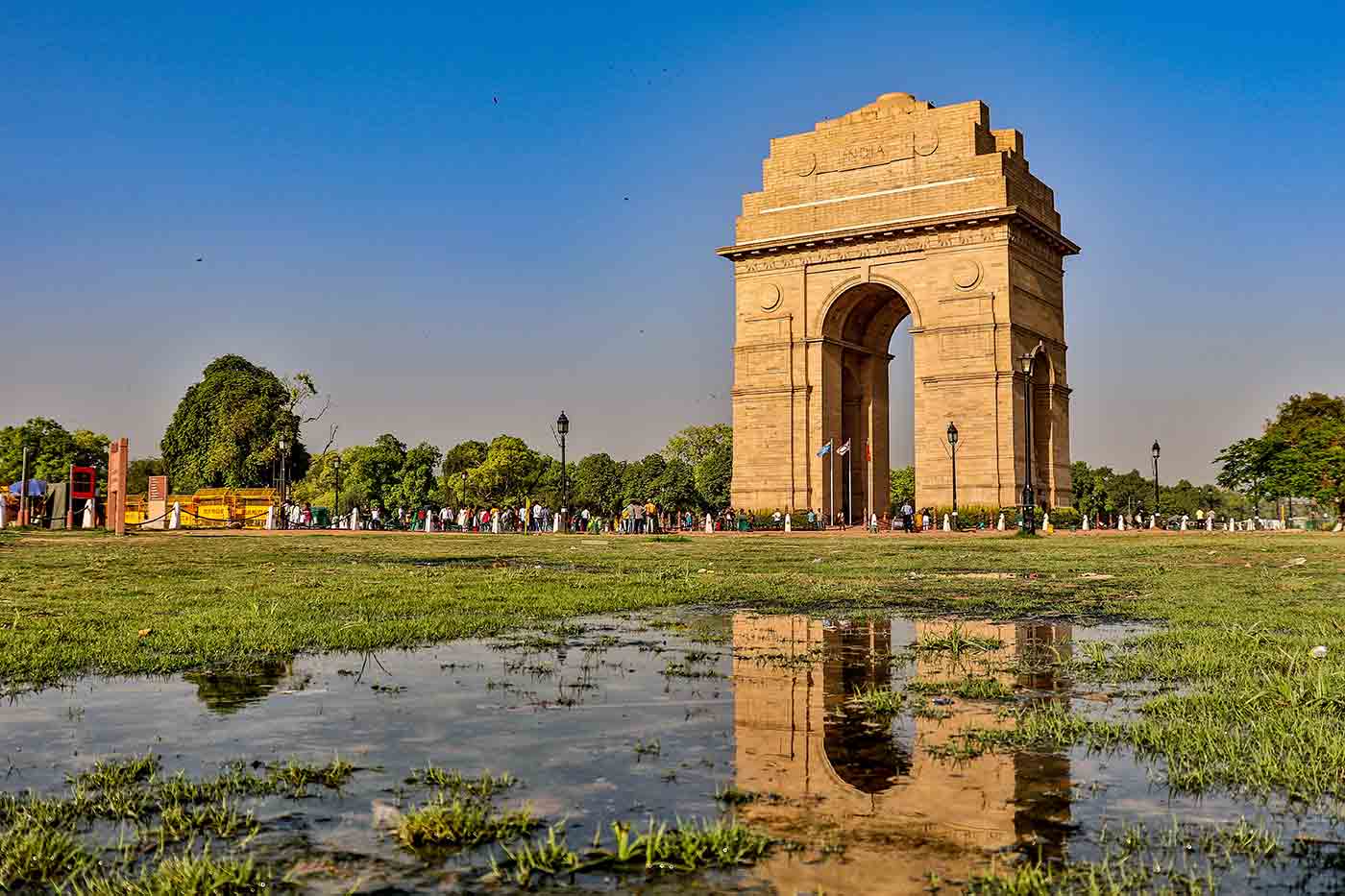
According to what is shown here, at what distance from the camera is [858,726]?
498 cm

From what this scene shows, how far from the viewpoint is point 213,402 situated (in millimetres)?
85312

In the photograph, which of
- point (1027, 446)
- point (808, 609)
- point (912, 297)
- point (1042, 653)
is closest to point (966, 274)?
point (912, 297)

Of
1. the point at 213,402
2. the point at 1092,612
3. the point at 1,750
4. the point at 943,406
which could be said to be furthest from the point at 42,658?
the point at 213,402

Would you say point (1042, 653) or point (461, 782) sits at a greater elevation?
point (1042, 653)

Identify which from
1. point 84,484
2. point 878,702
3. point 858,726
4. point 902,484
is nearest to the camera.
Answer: point 858,726

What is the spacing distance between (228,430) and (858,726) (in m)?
83.9

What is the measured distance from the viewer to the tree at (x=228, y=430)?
3223 inches

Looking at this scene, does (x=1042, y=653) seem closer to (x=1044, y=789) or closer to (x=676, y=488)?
(x=1044, y=789)

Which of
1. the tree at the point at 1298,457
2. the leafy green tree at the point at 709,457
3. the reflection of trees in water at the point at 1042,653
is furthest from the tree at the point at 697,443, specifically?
the reflection of trees in water at the point at 1042,653

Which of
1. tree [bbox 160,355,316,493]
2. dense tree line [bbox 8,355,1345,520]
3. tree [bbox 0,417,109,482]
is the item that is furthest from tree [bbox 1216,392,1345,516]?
tree [bbox 0,417,109,482]

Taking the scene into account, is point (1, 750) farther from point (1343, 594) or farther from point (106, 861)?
point (1343, 594)

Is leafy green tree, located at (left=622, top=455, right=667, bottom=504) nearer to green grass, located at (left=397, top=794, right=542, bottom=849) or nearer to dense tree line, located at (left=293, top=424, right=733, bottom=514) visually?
dense tree line, located at (left=293, top=424, right=733, bottom=514)

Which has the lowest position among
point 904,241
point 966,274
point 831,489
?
point 831,489

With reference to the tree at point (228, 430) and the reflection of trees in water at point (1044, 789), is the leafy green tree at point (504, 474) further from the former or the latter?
the reflection of trees in water at point (1044, 789)
